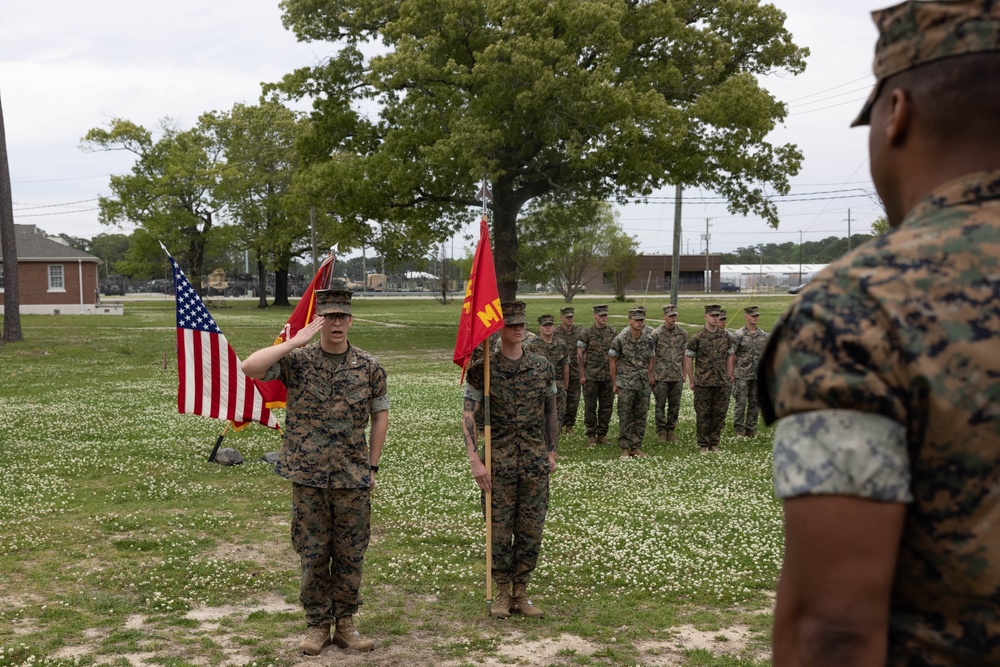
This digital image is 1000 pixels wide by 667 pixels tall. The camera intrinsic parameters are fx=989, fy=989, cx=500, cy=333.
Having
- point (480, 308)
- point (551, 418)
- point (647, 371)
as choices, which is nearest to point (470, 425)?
point (551, 418)

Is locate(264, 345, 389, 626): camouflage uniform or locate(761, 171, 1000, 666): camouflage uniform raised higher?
locate(761, 171, 1000, 666): camouflage uniform

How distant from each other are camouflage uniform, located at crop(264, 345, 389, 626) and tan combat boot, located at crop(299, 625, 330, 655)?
59 millimetres

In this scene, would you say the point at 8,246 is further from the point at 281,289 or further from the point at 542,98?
the point at 281,289

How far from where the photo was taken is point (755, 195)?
37938mm

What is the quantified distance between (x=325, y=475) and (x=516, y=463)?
5.42 feet

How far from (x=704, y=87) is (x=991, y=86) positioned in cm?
3597

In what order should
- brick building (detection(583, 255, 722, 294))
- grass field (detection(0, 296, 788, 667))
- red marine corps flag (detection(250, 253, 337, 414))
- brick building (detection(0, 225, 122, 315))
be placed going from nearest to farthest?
Answer: grass field (detection(0, 296, 788, 667)) → red marine corps flag (detection(250, 253, 337, 414)) → brick building (detection(0, 225, 122, 315)) → brick building (detection(583, 255, 722, 294))

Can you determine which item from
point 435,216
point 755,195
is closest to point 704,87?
point 755,195

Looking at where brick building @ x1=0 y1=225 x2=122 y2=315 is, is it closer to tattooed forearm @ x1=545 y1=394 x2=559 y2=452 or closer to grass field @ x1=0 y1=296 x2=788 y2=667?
grass field @ x1=0 y1=296 x2=788 y2=667

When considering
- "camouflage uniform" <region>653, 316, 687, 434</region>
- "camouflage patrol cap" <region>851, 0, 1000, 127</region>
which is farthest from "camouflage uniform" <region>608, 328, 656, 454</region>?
"camouflage patrol cap" <region>851, 0, 1000, 127</region>

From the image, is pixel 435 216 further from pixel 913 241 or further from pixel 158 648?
pixel 913 241

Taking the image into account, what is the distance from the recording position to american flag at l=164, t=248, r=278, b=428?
1262 cm

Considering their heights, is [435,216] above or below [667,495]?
above

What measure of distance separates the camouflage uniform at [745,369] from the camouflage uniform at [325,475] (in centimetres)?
1081
